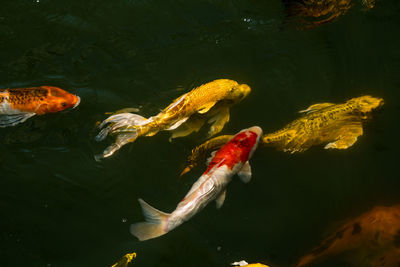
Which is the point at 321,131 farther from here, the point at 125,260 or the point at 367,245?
the point at 125,260

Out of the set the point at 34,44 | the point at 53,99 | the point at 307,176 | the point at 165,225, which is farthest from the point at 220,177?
the point at 34,44

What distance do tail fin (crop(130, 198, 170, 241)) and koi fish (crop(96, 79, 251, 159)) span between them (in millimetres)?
1157

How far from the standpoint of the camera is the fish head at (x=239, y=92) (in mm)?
4648

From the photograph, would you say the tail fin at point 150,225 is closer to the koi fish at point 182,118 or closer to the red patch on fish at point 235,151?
the red patch on fish at point 235,151

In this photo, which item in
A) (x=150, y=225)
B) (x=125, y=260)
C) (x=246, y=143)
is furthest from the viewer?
(x=246, y=143)

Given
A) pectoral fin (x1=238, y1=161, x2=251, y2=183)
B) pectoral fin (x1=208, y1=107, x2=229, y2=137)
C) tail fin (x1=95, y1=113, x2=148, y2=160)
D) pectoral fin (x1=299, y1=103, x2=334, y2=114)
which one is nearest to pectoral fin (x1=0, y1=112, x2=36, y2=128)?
tail fin (x1=95, y1=113, x2=148, y2=160)

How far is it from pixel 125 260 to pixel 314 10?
13.2ft

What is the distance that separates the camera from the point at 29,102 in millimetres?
4293

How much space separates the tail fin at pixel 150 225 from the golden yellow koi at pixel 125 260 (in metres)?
0.79

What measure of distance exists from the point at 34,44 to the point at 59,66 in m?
0.52

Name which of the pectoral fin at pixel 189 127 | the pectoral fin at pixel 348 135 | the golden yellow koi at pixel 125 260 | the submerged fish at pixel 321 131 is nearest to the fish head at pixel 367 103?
the submerged fish at pixel 321 131

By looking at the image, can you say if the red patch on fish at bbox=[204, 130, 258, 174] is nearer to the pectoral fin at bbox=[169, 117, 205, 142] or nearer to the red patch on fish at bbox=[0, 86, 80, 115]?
the pectoral fin at bbox=[169, 117, 205, 142]

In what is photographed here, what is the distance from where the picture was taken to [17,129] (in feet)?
15.0

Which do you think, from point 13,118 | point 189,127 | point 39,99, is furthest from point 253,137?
point 13,118
